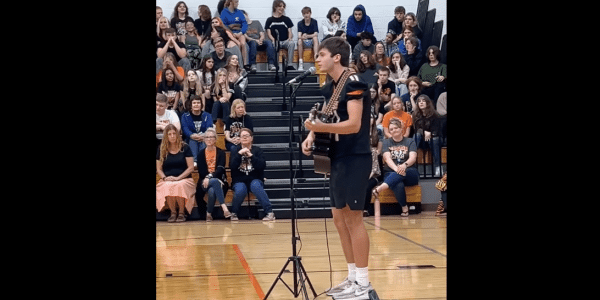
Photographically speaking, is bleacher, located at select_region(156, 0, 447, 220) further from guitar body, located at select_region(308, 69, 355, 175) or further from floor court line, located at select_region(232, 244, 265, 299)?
guitar body, located at select_region(308, 69, 355, 175)

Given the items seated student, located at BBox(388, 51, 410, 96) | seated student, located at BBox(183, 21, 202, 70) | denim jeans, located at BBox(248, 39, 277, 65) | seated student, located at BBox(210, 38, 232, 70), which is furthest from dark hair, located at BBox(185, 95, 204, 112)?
seated student, located at BBox(388, 51, 410, 96)

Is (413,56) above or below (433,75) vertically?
above

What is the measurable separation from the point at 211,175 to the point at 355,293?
6.96 m

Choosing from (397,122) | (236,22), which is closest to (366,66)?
(397,122)

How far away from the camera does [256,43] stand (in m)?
16.8

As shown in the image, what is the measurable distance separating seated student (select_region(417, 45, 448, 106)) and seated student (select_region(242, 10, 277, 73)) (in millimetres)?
3350

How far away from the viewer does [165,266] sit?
26.7 feet

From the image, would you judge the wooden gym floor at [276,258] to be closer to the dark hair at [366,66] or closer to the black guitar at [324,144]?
the black guitar at [324,144]

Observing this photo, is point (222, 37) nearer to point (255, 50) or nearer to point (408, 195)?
point (255, 50)

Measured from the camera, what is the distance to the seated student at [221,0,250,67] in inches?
641
